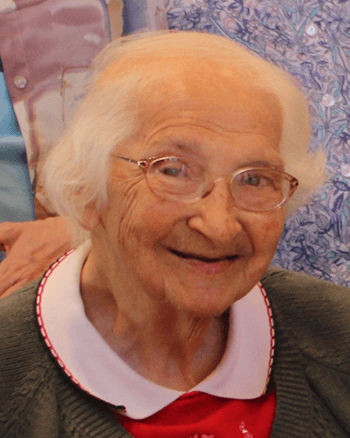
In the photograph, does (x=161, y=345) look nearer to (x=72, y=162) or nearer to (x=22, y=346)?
(x=22, y=346)

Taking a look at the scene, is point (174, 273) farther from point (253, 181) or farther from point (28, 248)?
point (28, 248)

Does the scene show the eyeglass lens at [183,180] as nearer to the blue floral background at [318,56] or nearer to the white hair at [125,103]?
the white hair at [125,103]

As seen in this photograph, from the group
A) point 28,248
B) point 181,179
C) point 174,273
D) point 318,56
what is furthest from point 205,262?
point 318,56

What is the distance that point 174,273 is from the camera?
879 millimetres

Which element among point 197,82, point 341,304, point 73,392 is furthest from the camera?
point 341,304

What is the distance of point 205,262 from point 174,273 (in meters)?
0.06

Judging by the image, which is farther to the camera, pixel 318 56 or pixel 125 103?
pixel 318 56

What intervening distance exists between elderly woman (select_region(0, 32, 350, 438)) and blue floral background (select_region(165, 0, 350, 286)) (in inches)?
35.7

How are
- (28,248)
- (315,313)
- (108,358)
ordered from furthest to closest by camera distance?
(28,248) < (315,313) < (108,358)

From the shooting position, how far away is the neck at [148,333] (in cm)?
104

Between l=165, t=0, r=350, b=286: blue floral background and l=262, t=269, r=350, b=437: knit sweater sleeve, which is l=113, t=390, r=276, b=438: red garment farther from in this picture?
l=165, t=0, r=350, b=286: blue floral background

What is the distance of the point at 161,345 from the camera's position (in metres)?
1.08

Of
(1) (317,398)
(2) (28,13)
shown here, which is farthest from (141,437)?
(2) (28,13)

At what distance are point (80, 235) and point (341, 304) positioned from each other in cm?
71
